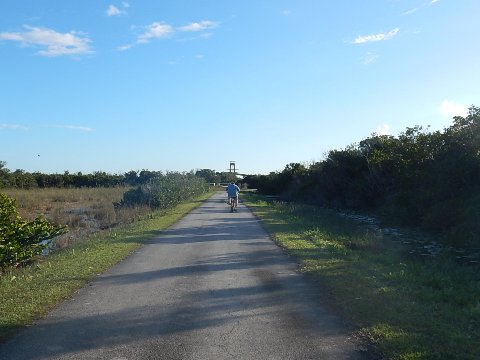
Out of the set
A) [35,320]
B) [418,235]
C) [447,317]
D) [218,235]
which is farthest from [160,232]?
[447,317]

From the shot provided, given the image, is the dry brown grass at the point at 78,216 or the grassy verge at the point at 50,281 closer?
the grassy verge at the point at 50,281

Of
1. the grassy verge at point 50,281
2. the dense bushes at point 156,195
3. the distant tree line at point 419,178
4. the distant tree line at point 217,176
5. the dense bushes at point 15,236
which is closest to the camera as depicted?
the grassy verge at point 50,281

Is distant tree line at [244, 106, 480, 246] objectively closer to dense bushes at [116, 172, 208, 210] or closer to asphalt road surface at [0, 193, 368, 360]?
asphalt road surface at [0, 193, 368, 360]

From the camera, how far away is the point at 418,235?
70.2ft

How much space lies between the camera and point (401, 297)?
855cm

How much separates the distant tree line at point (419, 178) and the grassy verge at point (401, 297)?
5.96 meters

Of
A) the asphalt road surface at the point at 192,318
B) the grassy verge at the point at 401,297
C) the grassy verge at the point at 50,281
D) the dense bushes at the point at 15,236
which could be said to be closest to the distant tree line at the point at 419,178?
the grassy verge at the point at 401,297

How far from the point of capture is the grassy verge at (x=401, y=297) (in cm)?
615

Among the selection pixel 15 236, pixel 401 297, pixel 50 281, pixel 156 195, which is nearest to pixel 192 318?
→ pixel 401 297

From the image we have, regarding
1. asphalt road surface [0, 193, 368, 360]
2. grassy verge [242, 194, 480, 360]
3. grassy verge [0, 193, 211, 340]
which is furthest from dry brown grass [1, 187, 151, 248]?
grassy verge [242, 194, 480, 360]

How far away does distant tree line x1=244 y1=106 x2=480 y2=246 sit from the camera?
20.2 m

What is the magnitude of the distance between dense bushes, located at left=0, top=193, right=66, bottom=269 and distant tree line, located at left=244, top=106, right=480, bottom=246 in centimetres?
1407

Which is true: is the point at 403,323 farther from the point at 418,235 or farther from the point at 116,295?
the point at 418,235

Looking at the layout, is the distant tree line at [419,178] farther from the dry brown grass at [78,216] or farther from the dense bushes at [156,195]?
the dry brown grass at [78,216]
